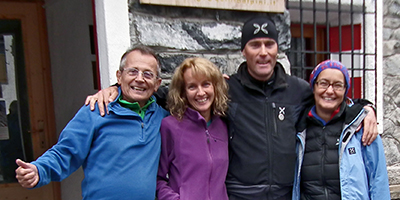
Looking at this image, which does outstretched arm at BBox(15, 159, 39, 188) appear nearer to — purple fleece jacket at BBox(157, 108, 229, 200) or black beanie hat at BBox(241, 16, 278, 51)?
purple fleece jacket at BBox(157, 108, 229, 200)

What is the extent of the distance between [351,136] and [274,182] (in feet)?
1.60

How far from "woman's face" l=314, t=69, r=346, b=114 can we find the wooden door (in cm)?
273

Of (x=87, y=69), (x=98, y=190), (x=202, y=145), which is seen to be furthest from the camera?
(x=87, y=69)

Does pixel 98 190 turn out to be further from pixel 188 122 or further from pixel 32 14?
pixel 32 14

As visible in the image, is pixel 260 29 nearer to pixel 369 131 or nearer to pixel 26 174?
pixel 369 131

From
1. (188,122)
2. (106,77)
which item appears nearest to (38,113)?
(106,77)

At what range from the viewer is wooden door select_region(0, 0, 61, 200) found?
306 cm

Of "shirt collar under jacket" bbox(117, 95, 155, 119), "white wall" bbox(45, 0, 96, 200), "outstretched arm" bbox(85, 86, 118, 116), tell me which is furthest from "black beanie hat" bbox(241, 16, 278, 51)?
"white wall" bbox(45, 0, 96, 200)

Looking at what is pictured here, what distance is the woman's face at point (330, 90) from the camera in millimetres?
1763

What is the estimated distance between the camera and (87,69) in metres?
2.94

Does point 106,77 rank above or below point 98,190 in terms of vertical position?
above

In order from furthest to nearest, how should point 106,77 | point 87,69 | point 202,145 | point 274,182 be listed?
1. point 87,69
2. point 106,77
3. point 274,182
4. point 202,145

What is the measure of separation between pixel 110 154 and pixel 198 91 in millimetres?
546

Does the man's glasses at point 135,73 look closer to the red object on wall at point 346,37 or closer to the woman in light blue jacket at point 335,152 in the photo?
the woman in light blue jacket at point 335,152
